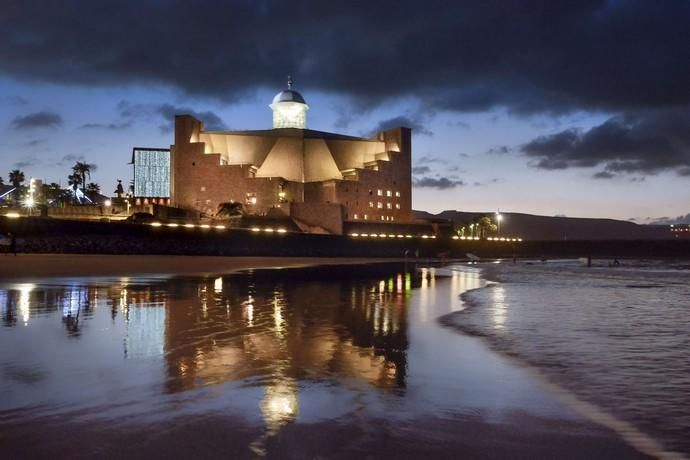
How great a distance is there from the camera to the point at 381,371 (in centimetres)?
719

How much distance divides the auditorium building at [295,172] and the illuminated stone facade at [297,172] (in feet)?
0.45

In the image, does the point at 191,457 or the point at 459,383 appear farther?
the point at 459,383

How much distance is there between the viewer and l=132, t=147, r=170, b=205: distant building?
330 feet

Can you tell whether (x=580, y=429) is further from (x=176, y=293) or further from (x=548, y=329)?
(x=176, y=293)

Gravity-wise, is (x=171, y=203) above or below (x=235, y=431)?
above

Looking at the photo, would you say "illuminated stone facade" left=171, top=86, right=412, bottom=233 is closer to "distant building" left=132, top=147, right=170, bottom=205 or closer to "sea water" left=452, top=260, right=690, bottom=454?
"distant building" left=132, top=147, right=170, bottom=205

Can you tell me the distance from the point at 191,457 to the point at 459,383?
3.45m

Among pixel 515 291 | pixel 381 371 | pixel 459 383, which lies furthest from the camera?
pixel 515 291

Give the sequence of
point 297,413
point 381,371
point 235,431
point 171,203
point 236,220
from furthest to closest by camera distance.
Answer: point 171,203 < point 236,220 < point 381,371 < point 297,413 < point 235,431

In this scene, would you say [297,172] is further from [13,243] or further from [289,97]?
[13,243]

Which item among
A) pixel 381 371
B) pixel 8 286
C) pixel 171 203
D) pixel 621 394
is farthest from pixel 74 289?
pixel 171 203

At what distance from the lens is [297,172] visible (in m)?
97.0

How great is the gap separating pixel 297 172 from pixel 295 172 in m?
0.35

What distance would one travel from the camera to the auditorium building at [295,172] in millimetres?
86438
